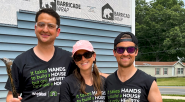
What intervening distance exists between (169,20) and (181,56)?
20.3 ft

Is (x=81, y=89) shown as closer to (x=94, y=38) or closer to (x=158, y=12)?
(x=94, y=38)

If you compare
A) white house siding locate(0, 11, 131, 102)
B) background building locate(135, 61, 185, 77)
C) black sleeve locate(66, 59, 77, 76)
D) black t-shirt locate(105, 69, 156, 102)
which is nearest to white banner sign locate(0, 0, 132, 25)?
white house siding locate(0, 11, 131, 102)

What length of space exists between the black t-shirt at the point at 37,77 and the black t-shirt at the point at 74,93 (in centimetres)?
15

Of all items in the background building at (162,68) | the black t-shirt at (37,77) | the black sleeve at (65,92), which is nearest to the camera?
the black sleeve at (65,92)

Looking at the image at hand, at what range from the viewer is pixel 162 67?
30297mm

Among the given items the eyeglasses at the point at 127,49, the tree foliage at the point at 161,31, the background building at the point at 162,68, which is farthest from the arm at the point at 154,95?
the tree foliage at the point at 161,31

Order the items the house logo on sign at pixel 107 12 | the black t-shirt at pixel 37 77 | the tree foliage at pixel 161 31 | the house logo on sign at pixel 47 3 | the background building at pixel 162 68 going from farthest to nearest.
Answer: the tree foliage at pixel 161 31, the background building at pixel 162 68, the house logo on sign at pixel 107 12, the house logo on sign at pixel 47 3, the black t-shirt at pixel 37 77

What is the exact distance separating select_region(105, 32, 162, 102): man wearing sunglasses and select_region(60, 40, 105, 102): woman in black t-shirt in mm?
130

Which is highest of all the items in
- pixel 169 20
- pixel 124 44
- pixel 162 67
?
pixel 169 20

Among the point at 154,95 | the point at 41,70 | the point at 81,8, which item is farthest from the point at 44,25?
the point at 81,8

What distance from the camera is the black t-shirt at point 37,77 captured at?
2012 mm

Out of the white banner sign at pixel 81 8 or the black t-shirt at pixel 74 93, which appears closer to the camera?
the black t-shirt at pixel 74 93

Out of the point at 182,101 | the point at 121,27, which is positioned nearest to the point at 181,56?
the point at 182,101

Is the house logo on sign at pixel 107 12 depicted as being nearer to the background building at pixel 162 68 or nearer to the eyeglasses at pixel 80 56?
the eyeglasses at pixel 80 56
